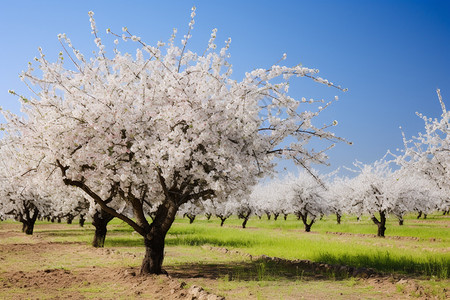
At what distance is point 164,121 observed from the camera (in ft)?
35.5

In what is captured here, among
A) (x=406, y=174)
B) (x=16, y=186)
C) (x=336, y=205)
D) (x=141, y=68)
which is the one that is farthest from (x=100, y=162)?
(x=336, y=205)

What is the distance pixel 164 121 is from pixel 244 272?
22.2 feet

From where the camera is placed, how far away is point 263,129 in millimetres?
11703

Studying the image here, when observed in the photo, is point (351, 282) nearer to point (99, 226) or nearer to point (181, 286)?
point (181, 286)

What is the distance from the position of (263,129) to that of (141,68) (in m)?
4.33

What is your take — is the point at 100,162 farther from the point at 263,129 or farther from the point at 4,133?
the point at 263,129

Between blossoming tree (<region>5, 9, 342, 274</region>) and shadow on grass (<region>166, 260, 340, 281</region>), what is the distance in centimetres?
293

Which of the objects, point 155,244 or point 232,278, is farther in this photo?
point 155,244

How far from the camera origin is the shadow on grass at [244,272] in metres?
12.6

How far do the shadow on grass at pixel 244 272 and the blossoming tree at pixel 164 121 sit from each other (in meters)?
2.93

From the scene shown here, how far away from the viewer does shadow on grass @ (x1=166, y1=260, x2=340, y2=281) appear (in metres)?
12.6

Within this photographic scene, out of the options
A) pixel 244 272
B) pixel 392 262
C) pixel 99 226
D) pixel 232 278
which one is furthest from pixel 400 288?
pixel 99 226

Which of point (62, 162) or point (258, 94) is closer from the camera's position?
point (258, 94)

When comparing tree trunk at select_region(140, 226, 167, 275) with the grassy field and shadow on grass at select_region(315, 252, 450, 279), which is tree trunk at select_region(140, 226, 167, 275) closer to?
the grassy field
